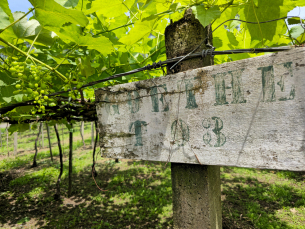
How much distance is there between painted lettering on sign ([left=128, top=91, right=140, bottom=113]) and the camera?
888mm

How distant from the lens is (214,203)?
82 cm

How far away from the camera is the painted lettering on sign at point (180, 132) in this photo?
2.48 ft

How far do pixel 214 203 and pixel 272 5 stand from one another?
2.97 feet

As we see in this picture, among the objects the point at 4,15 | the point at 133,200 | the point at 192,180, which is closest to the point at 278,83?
the point at 192,180

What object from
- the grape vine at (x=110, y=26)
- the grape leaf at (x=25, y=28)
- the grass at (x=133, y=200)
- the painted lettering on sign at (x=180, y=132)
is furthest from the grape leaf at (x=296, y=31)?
the grass at (x=133, y=200)

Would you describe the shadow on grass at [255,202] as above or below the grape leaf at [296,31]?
below

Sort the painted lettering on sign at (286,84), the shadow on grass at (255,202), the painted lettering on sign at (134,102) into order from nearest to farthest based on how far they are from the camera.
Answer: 1. the painted lettering on sign at (286,84)
2. the painted lettering on sign at (134,102)
3. the shadow on grass at (255,202)

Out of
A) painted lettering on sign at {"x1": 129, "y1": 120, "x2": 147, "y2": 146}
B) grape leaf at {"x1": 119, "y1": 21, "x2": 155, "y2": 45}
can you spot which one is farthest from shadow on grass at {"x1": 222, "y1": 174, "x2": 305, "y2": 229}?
grape leaf at {"x1": 119, "y1": 21, "x2": 155, "y2": 45}

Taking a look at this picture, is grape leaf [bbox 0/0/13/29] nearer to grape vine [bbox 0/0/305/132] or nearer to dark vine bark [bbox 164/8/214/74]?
grape vine [bbox 0/0/305/132]

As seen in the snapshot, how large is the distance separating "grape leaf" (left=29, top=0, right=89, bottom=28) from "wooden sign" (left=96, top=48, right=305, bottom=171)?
1.19ft

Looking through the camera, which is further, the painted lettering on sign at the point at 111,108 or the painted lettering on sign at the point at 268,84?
the painted lettering on sign at the point at 111,108

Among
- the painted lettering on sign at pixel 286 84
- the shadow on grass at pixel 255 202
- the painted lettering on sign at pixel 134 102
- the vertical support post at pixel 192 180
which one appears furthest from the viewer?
the shadow on grass at pixel 255 202

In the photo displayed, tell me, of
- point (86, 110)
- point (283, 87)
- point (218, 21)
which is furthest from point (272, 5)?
point (86, 110)

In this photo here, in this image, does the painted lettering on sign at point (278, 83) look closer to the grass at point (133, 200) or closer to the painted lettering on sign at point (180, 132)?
the painted lettering on sign at point (180, 132)
